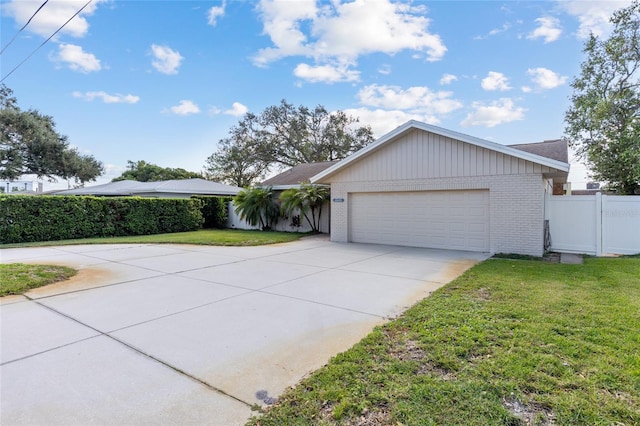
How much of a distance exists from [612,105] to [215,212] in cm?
1919

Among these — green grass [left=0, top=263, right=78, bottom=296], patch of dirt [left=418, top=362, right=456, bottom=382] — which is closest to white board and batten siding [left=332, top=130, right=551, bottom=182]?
patch of dirt [left=418, top=362, right=456, bottom=382]

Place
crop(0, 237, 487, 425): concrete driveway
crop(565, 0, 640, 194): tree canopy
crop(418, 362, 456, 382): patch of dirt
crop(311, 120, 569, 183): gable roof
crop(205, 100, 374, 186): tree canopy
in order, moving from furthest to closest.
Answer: crop(205, 100, 374, 186): tree canopy, crop(565, 0, 640, 194): tree canopy, crop(311, 120, 569, 183): gable roof, crop(418, 362, 456, 382): patch of dirt, crop(0, 237, 487, 425): concrete driveway

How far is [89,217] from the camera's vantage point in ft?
44.9

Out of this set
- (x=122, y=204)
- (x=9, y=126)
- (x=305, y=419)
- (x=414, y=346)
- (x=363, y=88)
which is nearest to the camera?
(x=305, y=419)

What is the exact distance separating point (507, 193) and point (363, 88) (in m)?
11.9

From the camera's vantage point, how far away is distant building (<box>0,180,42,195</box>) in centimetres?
2128

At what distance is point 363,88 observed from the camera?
19.1m

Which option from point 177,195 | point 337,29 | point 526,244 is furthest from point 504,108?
point 177,195

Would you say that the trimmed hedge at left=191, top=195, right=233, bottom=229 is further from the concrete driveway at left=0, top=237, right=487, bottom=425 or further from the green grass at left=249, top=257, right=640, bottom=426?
the green grass at left=249, top=257, right=640, bottom=426

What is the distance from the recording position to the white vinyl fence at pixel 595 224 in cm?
891

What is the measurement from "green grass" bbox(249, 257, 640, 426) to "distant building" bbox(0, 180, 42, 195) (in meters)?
24.5

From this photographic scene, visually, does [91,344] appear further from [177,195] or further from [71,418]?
[177,195]

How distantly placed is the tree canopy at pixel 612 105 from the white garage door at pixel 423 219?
7875 millimetres

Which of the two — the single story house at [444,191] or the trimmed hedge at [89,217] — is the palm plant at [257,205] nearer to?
the trimmed hedge at [89,217]
